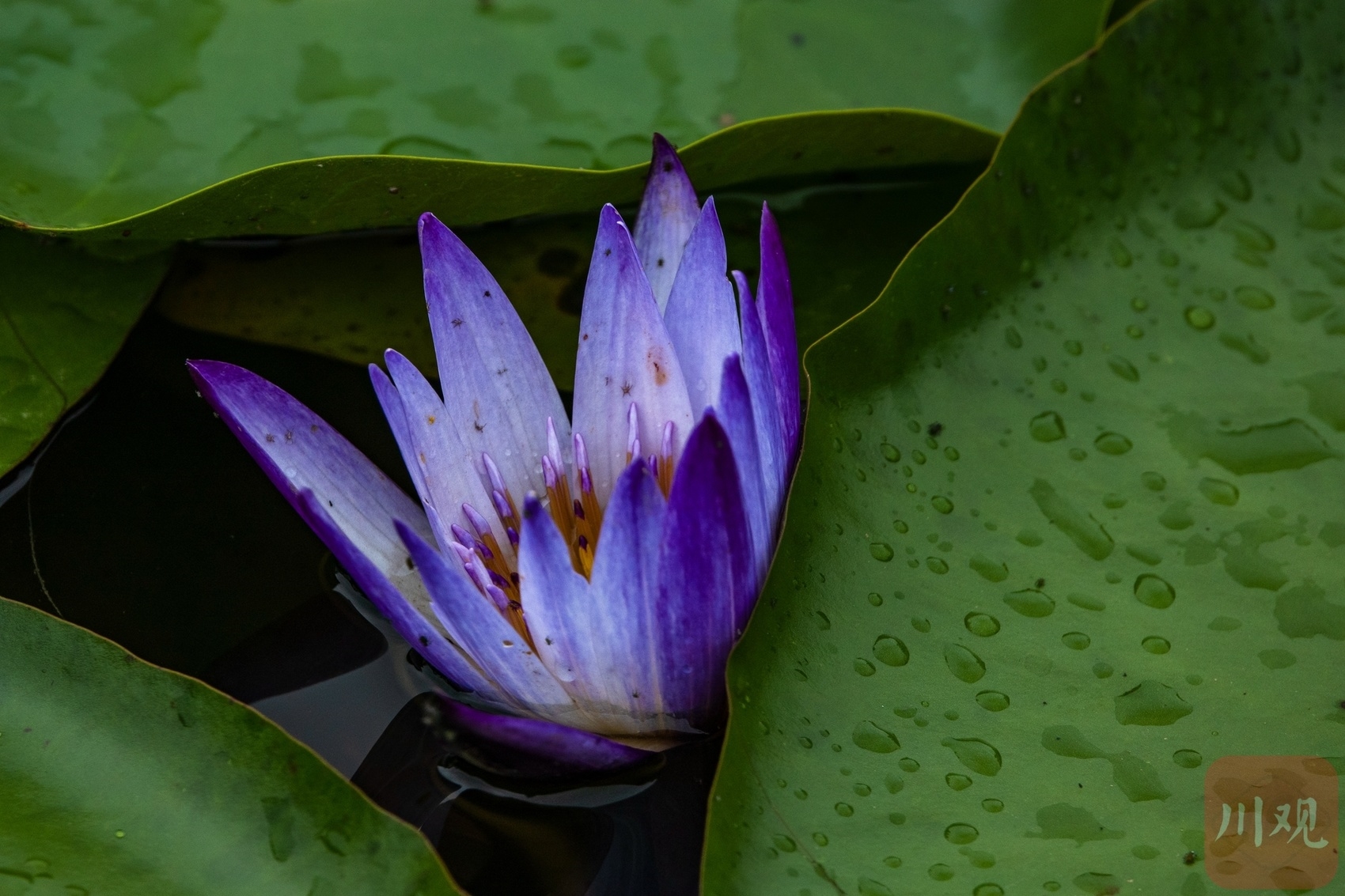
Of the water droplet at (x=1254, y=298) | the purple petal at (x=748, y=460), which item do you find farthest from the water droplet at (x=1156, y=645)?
the water droplet at (x=1254, y=298)

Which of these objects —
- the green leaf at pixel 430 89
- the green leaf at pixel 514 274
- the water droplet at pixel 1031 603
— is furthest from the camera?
the green leaf at pixel 514 274

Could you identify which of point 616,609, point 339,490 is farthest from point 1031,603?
point 339,490

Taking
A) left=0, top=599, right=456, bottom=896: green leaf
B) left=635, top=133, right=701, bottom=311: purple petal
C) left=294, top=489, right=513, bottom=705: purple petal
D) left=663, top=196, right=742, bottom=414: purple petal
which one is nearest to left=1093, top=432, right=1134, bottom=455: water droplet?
left=663, top=196, right=742, bottom=414: purple petal

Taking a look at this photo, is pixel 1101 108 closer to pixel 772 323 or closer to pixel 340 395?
pixel 772 323

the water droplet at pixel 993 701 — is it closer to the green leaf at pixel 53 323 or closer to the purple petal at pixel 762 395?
the purple petal at pixel 762 395

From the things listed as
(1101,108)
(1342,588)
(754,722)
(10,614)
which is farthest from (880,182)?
(10,614)
